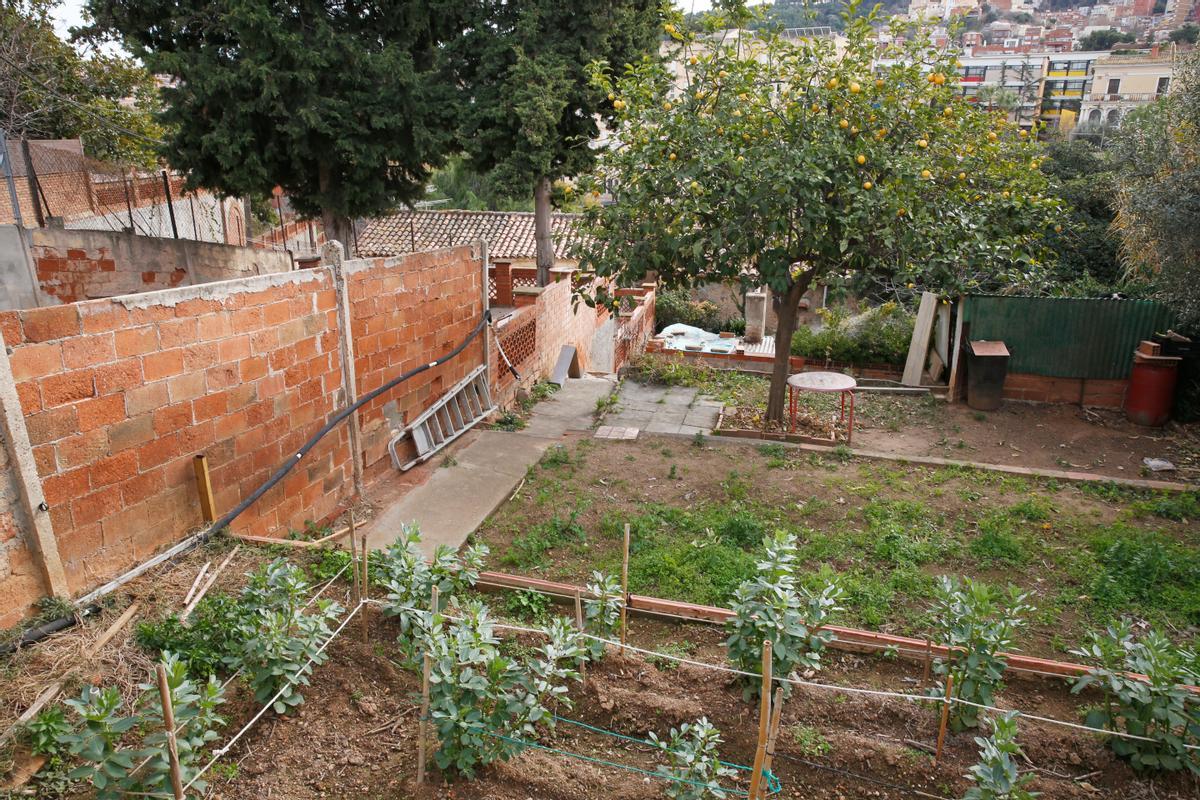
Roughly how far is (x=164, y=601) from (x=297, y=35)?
1025cm

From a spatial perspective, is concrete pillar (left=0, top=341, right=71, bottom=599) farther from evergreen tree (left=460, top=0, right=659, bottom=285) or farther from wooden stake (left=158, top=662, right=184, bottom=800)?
evergreen tree (left=460, top=0, right=659, bottom=285)

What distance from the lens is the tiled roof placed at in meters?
24.4

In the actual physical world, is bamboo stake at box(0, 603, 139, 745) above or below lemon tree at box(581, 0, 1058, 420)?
below

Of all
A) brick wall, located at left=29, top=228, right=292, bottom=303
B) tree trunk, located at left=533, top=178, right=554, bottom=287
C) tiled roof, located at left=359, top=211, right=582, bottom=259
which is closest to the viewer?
brick wall, located at left=29, top=228, right=292, bottom=303

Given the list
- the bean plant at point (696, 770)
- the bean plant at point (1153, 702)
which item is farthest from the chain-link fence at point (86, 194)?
the bean plant at point (1153, 702)

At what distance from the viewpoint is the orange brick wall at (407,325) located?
25.5ft

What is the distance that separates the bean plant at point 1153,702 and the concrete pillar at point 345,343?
245 inches

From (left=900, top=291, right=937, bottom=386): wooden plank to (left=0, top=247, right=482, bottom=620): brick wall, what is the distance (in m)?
8.87

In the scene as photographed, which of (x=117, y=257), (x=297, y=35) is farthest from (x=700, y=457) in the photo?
(x=297, y=35)

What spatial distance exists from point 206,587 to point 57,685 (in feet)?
3.78

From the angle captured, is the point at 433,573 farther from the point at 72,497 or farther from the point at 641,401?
the point at 641,401

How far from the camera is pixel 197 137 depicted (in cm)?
1325

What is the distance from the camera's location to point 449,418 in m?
9.44

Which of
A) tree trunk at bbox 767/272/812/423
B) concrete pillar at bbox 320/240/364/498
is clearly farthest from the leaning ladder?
tree trunk at bbox 767/272/812/423
